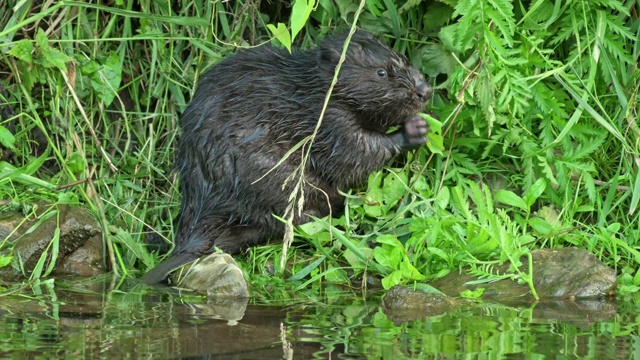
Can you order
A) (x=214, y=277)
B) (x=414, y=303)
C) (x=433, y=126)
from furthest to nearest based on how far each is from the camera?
1. (x=433, y=126)
2. (x=214, y=277)
3. (x=414, y=303)

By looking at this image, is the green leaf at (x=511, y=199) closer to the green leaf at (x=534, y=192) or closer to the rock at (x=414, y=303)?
the green leaf at (x=534, y=192)

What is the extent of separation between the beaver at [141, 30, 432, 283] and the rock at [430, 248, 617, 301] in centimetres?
78

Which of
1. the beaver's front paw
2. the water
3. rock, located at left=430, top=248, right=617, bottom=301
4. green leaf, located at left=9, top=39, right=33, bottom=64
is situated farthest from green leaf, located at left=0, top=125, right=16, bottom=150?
rock, located at left=430, top=248, right=617, bottom=301

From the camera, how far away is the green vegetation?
15.5ft

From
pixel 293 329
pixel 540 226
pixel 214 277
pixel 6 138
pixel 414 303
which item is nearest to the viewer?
pixel 293 329

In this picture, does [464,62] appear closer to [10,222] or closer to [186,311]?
[186,311]

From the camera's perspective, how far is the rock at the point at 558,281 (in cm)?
440

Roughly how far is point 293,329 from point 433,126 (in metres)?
1.51

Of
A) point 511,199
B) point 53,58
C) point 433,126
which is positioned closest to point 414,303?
point 511,199

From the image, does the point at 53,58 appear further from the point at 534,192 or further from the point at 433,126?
the point at 534,192

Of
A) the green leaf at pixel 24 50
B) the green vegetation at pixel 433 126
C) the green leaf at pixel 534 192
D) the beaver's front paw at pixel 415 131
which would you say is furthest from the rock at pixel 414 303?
the green leaf at pixel 24 50

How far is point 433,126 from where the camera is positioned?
5.00 metres

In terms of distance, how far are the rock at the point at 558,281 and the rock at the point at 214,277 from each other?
0.77 m

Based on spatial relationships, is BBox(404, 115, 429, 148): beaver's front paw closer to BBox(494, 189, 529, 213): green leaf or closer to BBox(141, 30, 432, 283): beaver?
BBox(141, 30, 432, 283): beaver
